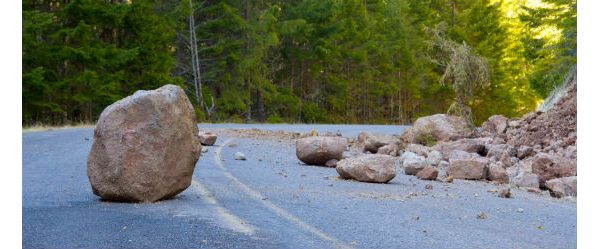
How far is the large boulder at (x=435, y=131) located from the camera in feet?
65.8

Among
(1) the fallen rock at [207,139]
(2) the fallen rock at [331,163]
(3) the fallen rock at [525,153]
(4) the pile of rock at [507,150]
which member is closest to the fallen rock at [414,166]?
(4) the pile of rock at [507,150]

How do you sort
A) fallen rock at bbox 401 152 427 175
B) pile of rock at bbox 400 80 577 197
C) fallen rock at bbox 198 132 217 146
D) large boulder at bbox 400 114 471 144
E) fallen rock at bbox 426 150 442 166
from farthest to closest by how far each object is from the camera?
large boulder at bbox 400 114 471 144
fallen rock at bbox 198 132 217 146
fallen rock at bbox 426 150 442 166
fallen rock at bbox 401 152 427 175
pile of rock at bbox 400 80 577 197

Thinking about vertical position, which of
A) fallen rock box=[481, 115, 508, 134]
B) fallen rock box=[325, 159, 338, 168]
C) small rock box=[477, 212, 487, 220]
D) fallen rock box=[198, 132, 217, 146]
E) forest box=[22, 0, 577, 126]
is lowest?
small rock box=[477, 212, 487, 220]

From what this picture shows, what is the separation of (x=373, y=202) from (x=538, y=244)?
2584mm

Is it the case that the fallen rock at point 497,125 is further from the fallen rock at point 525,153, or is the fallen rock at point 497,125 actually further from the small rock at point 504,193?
the small rock at point 504,193

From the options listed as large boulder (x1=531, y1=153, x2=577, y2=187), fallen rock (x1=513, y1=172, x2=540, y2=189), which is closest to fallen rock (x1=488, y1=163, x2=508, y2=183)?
fallen rock (x1=513, y1=172, x2=540, y2=189)

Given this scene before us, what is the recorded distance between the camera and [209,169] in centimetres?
1129

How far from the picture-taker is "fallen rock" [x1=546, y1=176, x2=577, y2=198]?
10.2 metres

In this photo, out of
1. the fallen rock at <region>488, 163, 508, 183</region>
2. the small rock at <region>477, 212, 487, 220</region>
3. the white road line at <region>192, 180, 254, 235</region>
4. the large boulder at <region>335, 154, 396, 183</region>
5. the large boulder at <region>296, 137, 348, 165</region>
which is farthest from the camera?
the large boulder at <region>296, 137, 348, 165</region>

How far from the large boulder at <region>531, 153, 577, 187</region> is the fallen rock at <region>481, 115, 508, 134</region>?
307 inches

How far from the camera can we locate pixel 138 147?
7.47 m

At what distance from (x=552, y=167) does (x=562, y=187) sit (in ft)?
5.43

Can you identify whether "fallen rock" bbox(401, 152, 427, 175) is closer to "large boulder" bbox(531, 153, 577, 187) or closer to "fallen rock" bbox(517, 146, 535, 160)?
"large boulder" bbox(531, 153, 577, 187)

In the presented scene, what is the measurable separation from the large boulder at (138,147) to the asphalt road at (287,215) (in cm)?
21
